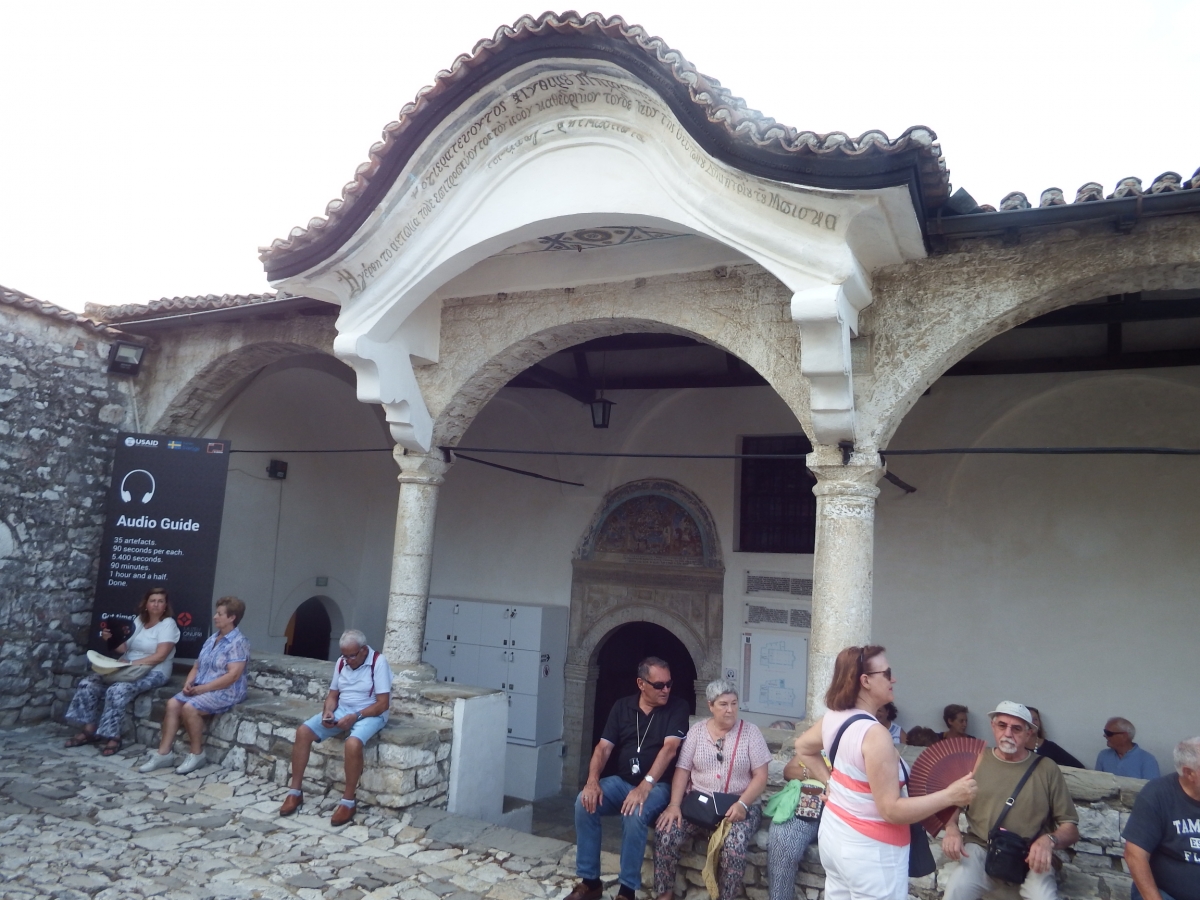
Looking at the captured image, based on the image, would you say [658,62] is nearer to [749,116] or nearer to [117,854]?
[749,116]

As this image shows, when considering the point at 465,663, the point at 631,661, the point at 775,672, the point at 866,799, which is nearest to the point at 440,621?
the point at 465,663

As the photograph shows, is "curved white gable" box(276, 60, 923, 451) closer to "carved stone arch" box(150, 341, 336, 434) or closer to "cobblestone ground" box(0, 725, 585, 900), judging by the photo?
"carved stone arch" box(150, 341, 336, 434)

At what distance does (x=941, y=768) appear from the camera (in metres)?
2.49

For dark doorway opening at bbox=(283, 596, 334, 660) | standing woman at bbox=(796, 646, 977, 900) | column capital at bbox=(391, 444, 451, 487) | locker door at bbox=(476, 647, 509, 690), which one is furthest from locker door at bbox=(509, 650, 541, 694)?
standing woman at bbox=(796, 646, 977, 900)

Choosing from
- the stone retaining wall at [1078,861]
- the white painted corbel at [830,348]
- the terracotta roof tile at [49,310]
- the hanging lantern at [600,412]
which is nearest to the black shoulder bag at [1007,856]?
the stone retaining wall at [1078,861]

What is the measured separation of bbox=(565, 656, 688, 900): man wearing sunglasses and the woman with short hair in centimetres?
7

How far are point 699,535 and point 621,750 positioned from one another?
371 centimetres

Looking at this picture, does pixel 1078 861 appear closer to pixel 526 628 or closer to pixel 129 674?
pixel 526 628

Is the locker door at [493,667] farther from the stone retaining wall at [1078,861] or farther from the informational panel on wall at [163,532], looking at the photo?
the stone retaining wall at [1078,861]

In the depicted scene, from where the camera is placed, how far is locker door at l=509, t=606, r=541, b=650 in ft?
25.4

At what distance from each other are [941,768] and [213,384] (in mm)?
6373

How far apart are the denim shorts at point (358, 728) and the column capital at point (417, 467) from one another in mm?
1683

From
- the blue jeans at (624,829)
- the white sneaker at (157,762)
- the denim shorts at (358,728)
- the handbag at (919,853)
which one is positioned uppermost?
the handbag at (919,853)

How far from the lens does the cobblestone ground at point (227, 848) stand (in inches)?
141
